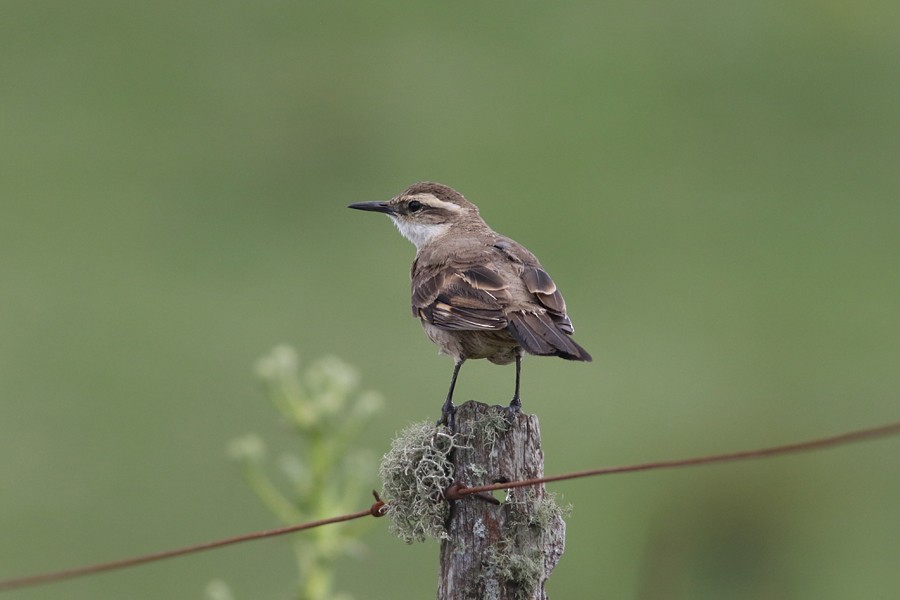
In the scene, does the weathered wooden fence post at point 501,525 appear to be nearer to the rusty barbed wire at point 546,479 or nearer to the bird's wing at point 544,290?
the rusty barbed wire at point 546,479

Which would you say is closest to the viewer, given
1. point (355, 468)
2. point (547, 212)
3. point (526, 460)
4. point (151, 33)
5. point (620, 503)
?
point (526, 460)

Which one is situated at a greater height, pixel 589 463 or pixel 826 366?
pixel 826 366

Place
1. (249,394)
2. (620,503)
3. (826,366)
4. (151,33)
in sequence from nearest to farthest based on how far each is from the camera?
(620,503), (249,394), (826,366), (151,33)

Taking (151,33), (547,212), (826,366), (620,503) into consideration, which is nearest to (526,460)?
(620,503)

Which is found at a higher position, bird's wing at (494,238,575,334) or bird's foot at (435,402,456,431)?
bird's wing at (494,238,575,334)

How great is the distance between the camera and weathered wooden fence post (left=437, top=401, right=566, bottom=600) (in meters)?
4.00

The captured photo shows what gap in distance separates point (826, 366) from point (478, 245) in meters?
8.27

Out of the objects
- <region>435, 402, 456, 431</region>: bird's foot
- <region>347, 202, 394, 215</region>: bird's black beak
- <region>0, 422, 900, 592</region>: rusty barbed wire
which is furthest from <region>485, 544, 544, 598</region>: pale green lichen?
<region>347, 202, 394, 215</region>: bird's black beak

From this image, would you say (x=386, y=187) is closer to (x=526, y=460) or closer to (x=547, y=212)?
(x=547, y=212)

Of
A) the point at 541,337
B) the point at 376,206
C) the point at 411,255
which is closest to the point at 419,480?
the point at 541,337

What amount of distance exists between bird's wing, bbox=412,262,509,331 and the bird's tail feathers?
7cm

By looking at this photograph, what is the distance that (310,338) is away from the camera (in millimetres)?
12297

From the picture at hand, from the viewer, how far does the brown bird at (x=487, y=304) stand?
192 inches

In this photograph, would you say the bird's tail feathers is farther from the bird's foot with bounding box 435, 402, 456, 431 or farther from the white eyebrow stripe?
the white eyebrow stripe
